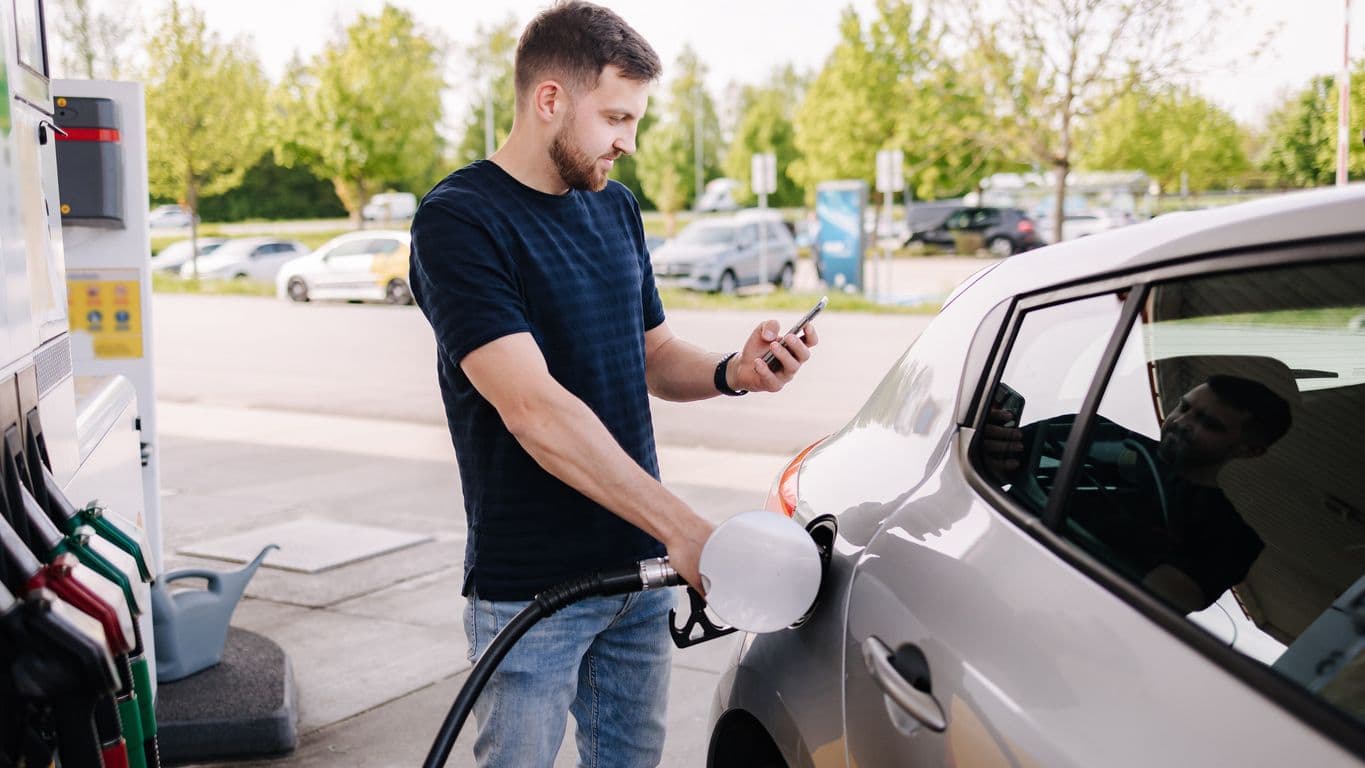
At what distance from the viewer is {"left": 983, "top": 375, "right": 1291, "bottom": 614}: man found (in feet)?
5.48

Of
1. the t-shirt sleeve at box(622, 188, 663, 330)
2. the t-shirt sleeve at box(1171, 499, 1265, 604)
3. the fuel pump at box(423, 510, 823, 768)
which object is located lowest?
the fuel pump at box(423, 510, 823, 768)

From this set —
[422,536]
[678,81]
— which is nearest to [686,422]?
[422,536]

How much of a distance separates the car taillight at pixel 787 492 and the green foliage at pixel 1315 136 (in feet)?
23.5

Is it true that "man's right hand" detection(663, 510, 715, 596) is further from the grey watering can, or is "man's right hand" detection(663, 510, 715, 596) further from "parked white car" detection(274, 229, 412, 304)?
"parked white car" detection(274, 229, 412, 304)

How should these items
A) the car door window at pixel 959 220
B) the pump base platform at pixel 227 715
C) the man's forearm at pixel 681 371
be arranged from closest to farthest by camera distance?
1. the man's forearm at pixel 681 371
2. the pump base platform at pixel 227 715
3. the car door window at pixel 959 220

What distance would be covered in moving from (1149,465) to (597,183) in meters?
1.03

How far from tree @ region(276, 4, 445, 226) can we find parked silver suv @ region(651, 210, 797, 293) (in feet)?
55.7

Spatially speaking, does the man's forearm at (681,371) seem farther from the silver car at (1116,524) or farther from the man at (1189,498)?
the man at (1189,498)

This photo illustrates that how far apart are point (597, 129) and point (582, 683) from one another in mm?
1069

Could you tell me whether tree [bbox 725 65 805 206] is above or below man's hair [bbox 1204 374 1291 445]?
below

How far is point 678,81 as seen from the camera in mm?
63625

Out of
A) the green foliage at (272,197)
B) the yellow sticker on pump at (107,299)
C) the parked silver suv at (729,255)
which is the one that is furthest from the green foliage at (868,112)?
the yellow sticker on pump at (107,299)

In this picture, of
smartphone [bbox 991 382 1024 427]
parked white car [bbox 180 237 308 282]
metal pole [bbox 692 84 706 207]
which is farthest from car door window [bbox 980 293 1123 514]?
metal pole [bbox 692 84 706 207]

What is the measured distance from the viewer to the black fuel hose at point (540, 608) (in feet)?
6.95
